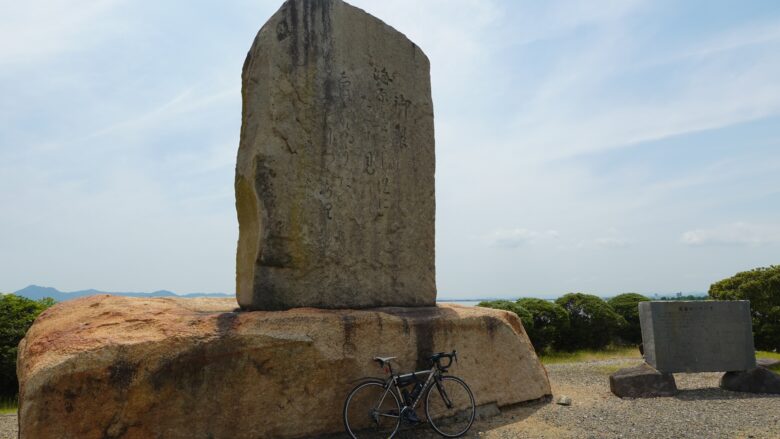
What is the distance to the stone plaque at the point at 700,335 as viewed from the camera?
8.00m

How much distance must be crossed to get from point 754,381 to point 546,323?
569cm

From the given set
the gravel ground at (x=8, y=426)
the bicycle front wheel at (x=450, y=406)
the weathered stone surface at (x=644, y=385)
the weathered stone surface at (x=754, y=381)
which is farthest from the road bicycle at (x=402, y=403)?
the weathered stone surface at (x=754, y=381)

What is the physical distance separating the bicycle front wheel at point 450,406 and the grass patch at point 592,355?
704 centimetres

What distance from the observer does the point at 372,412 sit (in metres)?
4.91

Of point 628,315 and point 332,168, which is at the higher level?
point 332,168

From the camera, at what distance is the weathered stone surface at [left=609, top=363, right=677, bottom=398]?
7.61m

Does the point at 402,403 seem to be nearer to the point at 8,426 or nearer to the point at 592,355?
the point at 8,426

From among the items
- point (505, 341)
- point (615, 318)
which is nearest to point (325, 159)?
point (505, 341)

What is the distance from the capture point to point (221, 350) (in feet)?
14.8

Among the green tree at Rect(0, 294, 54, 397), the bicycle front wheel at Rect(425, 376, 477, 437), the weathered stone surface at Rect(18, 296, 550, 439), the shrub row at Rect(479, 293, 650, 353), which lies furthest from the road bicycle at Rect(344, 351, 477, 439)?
the shrub row at Rect(479, 293, 650, 353)

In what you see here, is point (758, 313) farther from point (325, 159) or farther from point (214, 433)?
point (214, 433)

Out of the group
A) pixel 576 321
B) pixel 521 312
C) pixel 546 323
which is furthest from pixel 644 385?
pixel 576 321

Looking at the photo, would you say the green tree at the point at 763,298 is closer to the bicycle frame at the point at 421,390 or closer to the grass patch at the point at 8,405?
the bicycle frame at the point at 421,390

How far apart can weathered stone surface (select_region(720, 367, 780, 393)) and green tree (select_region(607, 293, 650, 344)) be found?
6269 mm
